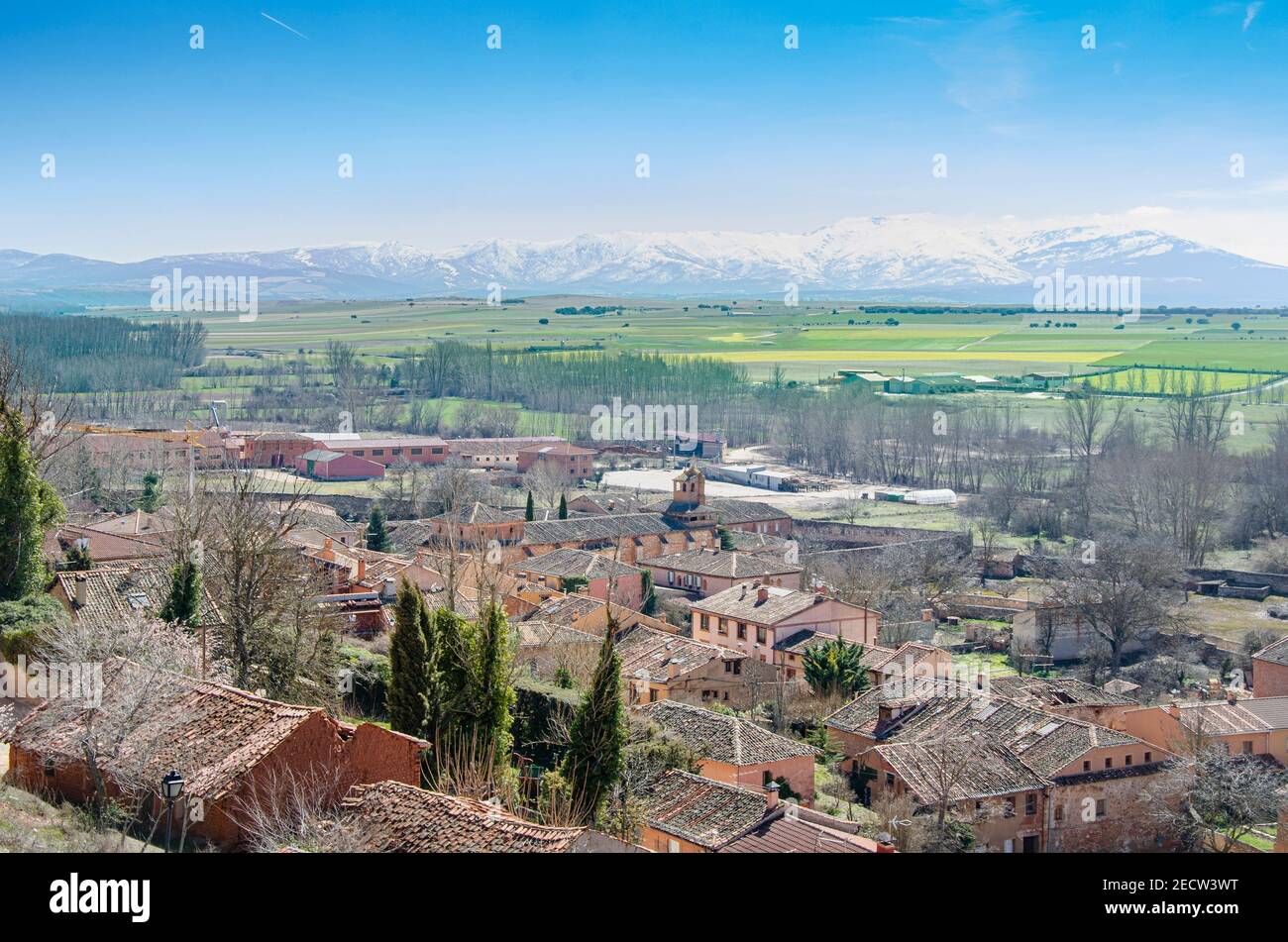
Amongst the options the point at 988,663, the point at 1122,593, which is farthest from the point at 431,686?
the point at 1122,593

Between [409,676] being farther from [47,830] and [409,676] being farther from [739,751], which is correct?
[739,751]

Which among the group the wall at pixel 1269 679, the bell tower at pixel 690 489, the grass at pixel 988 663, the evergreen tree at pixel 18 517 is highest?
the evergreen tree at pixel 18 517

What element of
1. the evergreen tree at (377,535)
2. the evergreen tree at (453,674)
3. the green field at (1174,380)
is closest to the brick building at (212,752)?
the evergreen tree at (453,674)

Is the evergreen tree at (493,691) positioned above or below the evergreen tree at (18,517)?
below

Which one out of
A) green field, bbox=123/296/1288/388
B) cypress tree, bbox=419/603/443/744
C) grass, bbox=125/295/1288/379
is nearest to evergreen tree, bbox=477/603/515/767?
cypress tree, bbox=419/603/443/744

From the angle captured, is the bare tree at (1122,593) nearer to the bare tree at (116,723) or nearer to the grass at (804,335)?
the bare tree at (116,723)

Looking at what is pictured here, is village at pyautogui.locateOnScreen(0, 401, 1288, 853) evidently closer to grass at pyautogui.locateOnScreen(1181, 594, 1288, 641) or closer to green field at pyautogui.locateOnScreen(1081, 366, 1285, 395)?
grass at pyautogui.locateOnScreen(1181, 594, 1288, 641)
